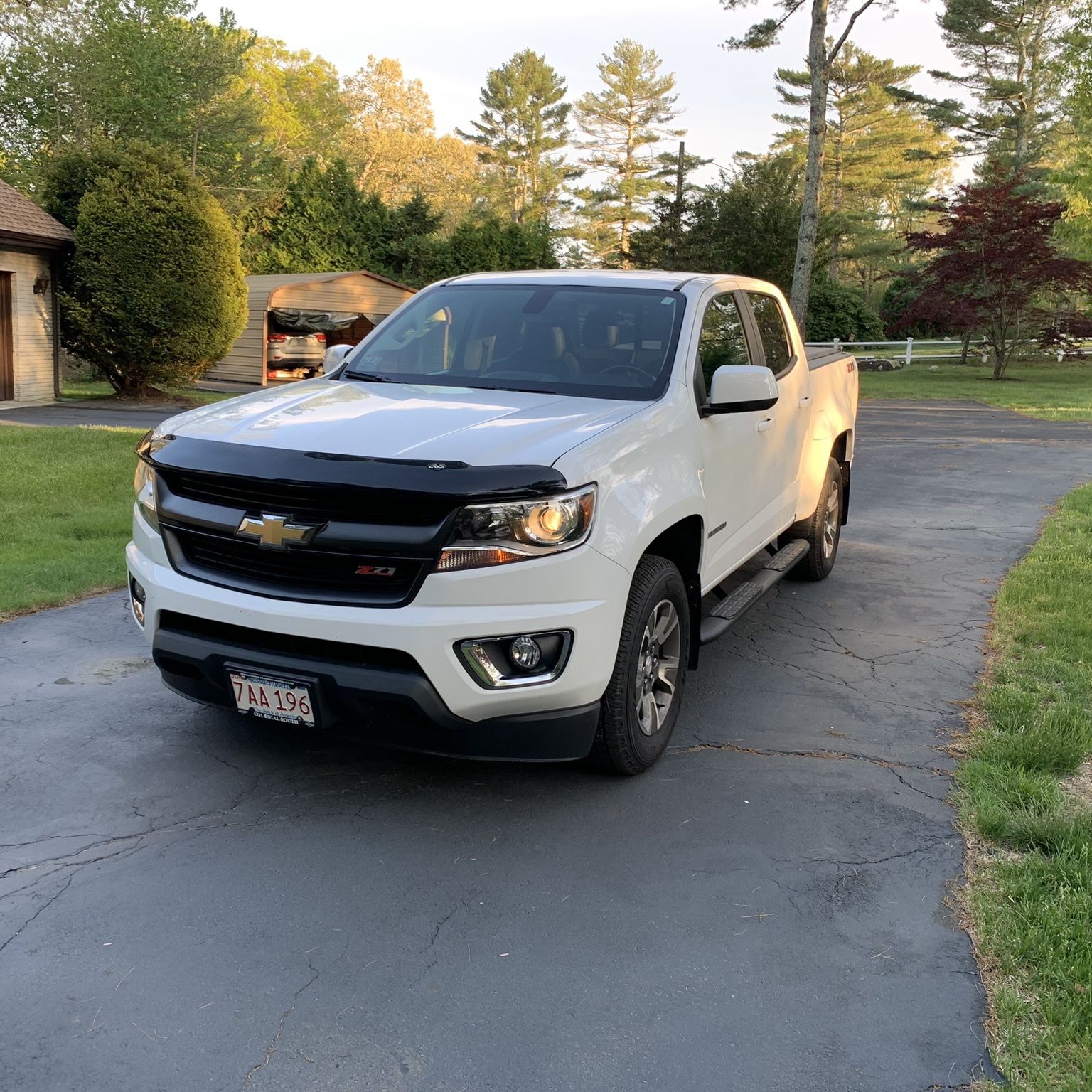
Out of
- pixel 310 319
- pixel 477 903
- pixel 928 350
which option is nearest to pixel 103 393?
pixel 310 319

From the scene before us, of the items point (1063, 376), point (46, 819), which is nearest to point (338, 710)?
point (46, 819)

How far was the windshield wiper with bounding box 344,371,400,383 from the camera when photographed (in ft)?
16.1

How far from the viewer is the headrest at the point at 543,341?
4.84 metres

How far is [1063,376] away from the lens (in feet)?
96.7

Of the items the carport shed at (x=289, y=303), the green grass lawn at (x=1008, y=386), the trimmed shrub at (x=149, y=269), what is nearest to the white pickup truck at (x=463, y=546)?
the trimmed shrub at (x=149, y=269)

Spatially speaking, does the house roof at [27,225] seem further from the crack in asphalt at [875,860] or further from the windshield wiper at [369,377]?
the crack in asphalt at [875,860]

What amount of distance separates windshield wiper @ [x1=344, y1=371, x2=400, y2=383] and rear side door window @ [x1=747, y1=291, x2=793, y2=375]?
216cm

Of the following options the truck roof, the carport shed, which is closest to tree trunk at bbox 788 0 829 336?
the carport shed

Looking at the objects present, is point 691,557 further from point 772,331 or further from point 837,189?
point 837,189

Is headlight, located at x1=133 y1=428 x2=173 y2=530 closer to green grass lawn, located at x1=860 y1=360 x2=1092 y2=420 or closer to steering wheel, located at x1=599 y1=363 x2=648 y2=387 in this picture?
steering wheel, located at x1=599 y1=363 x2=648 y2=387

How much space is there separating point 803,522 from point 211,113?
39.6 m

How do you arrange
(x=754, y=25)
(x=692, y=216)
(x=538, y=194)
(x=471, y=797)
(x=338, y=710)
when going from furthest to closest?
1. (x=538, y=194)
2. (x=692, y=216)
3. (x=754, y=25)
4. (x=471, y=797)
5. (x=338, y=710)

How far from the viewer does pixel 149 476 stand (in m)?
4.06

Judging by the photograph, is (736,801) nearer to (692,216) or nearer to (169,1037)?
(169,1037)
